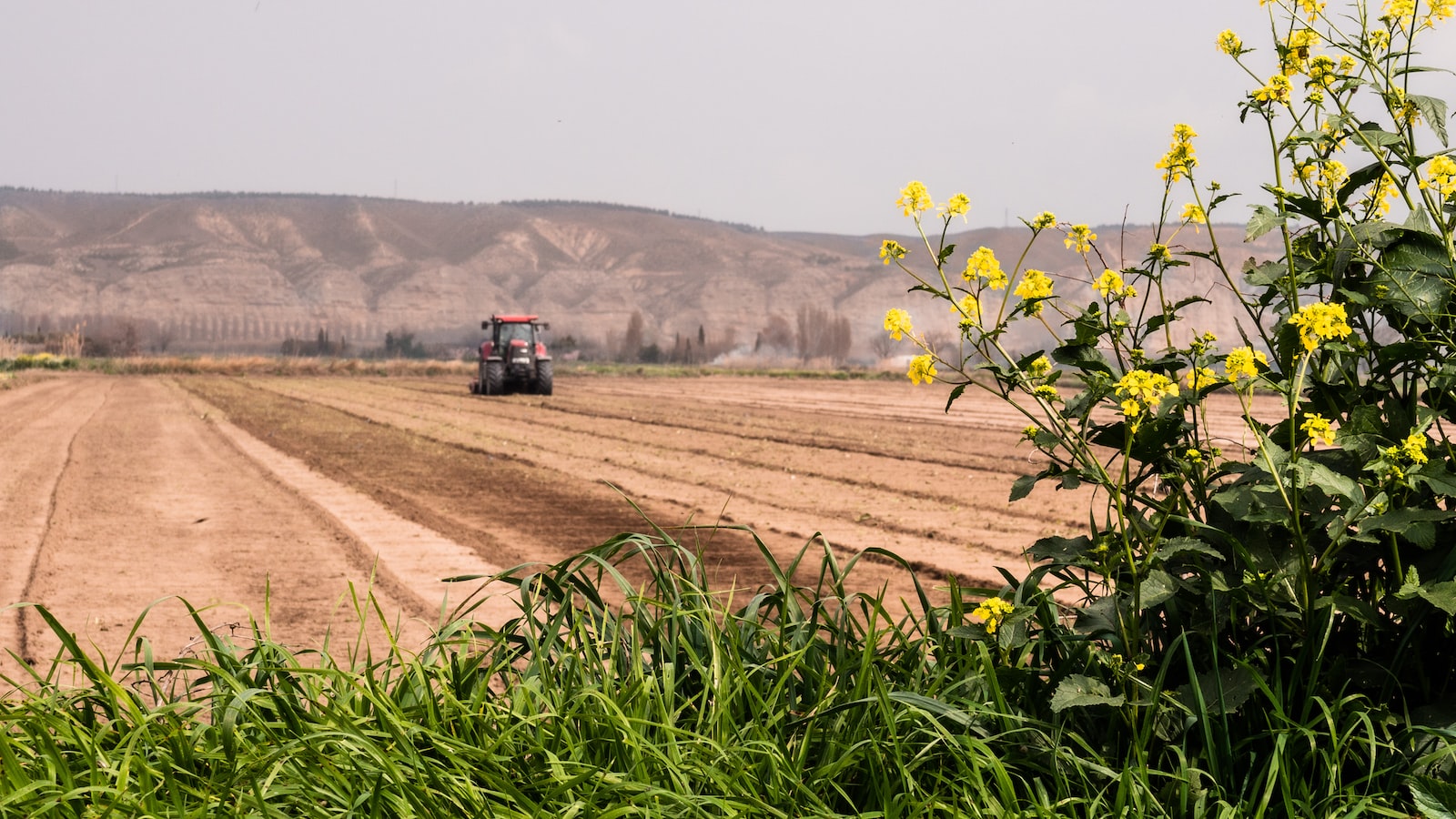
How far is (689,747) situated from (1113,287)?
1.63 metres

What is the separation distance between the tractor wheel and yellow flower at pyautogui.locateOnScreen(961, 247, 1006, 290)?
107ft

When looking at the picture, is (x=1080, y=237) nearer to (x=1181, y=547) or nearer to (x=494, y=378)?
(x=1181, y=547)

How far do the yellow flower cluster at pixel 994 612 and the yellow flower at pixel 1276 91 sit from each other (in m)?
1.43

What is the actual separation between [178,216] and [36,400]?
168444 millimetres

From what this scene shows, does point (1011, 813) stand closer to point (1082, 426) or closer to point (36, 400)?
point (1082, 426)

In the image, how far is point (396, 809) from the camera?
8.63ft

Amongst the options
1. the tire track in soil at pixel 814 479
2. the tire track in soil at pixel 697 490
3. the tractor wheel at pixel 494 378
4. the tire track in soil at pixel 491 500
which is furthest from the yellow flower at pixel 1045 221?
the tractor wheel at pixel 494 378

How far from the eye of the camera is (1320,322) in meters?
2.62

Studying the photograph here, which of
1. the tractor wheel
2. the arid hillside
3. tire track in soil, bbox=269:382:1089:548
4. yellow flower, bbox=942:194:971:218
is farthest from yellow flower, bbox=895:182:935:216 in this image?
the arid hillside

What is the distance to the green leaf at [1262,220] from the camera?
284 cm

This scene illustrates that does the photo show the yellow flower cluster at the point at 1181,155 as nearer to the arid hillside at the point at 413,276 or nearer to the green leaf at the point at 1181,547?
the green leaf at the point at 1181,547

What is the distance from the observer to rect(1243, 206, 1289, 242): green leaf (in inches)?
112

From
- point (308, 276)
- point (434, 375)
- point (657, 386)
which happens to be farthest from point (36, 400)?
point (308, 276)

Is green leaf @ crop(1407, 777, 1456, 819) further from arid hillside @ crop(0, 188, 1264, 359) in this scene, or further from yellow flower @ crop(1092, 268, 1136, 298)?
arid hillside @ crop(0, 188, 1264, 359)
